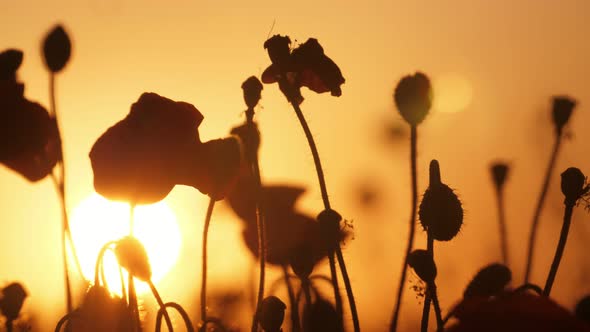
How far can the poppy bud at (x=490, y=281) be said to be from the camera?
47.7 inches

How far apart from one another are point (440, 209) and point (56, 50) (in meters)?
1.15

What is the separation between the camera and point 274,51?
159 centimetres

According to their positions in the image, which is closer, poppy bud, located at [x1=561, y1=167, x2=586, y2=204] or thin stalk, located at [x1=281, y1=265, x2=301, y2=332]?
poppy bud, located at [x1=561, y1=167, x2=586, y2=204]

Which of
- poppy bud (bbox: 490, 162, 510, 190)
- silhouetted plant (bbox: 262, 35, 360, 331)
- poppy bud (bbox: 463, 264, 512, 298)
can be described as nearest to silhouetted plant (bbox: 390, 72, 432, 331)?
silhouetted plant (bbox: 262, 35, 360, 331)

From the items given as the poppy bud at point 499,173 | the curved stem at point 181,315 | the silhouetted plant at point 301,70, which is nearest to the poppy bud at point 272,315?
the curved stem at point 181,315

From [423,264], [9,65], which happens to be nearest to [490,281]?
[423,264]

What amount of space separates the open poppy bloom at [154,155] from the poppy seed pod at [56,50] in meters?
0.68

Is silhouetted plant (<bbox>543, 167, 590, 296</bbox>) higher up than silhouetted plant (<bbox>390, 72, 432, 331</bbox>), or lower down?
lower down

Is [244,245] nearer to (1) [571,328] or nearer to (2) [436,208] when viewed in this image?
(2) [436,208]

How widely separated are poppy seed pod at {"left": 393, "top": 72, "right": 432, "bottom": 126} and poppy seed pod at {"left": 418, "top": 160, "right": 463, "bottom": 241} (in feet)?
1.47

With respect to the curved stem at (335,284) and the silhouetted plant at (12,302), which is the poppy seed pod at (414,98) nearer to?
the curved stem at (335,284)

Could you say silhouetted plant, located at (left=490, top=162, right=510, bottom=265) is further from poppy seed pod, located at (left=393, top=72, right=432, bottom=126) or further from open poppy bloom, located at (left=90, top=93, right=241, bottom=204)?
open poppy bloom, located at (left=90, top=93, right=241, bottom=204)

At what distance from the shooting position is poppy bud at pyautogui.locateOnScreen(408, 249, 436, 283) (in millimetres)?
1205

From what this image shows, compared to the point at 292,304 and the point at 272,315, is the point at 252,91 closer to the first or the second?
the point at 292,304
